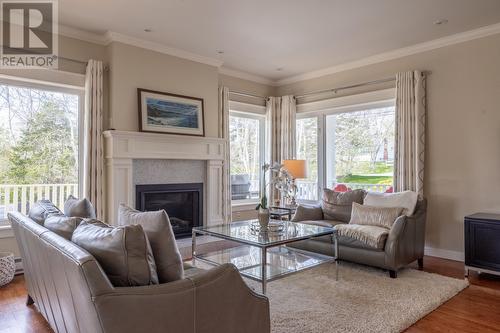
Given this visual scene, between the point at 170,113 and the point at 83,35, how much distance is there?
141 centimetres

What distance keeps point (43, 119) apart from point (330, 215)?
12.6 ft

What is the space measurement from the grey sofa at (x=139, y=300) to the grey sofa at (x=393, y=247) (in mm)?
2143

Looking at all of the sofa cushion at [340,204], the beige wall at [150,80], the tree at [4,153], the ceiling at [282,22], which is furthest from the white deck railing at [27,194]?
the sofa cushion at [340,204]

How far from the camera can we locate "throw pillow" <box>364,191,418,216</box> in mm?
3910

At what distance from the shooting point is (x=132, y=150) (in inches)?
172

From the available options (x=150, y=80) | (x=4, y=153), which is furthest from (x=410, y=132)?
(x=4, y=153)

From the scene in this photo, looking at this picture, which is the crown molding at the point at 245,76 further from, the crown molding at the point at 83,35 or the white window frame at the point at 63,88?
the white window frame at the point at 63,88

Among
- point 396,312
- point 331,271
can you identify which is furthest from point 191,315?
point 331,271

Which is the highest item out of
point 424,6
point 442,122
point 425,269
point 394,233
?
point 424,6

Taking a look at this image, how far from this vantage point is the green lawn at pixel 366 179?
5.15 metres

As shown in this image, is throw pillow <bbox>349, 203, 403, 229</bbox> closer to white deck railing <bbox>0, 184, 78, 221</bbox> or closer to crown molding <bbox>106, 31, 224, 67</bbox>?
crown molding <bbox>106, 31, 224, 67</bbox>

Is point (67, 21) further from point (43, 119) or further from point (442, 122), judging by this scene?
point (442, 122)

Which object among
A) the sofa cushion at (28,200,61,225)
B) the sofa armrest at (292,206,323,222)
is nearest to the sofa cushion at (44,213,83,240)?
the sofa cushion at (28,200,61,225)

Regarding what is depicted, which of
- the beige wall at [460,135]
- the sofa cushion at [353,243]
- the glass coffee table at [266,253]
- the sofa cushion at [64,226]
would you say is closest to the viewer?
the sofa cushion at [64,226]
